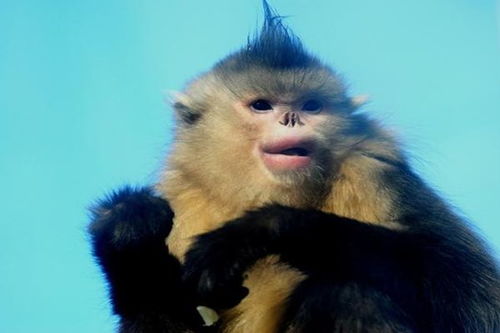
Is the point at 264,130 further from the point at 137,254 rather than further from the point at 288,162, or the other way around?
the point at 137,254

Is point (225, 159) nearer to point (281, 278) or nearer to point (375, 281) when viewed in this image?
point (281, 278)

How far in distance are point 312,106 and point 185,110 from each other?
73 centimetres

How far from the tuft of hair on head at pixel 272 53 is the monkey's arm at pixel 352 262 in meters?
1.09

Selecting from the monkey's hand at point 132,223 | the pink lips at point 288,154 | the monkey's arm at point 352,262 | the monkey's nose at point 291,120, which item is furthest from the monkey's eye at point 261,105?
the monkey's arm at point 352,262

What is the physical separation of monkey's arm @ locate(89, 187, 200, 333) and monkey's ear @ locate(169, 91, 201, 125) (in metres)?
0.67

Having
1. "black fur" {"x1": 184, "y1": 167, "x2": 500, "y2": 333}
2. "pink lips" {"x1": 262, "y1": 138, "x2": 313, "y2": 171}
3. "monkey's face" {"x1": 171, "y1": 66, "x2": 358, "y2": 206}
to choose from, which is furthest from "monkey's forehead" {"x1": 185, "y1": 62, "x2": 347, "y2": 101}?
"black fur" {"x1": 184, "y1": 167, "x2": 500, "y2": 333}

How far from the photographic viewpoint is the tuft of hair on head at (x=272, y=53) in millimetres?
4660

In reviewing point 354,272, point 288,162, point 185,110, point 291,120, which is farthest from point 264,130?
point 354,272

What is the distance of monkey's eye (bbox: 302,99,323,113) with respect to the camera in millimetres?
4479

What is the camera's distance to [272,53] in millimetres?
4707

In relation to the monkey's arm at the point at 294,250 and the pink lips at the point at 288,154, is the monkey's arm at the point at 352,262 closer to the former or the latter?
the monkey's arm at the point at 294,250

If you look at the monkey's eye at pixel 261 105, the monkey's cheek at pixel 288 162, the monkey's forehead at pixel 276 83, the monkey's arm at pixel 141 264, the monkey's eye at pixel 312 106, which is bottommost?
the monkey's arm at pixel 141 264

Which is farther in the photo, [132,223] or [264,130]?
[264,130]

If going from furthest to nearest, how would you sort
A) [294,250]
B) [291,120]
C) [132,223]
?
[291,120] → [132,223] → [294,250]
